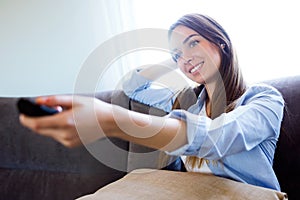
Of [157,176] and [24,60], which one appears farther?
[24,60]

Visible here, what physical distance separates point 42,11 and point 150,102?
0.83m

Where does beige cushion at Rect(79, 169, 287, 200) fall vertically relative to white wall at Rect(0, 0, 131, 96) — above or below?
below

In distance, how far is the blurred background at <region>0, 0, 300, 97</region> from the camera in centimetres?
138

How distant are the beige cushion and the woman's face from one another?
284 mm

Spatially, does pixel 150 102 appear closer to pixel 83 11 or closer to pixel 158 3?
pixel 158 3

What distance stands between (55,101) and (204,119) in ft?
1.08

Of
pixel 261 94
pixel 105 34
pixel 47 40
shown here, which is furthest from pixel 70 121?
pixel 47 40

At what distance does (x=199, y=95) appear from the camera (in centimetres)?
113

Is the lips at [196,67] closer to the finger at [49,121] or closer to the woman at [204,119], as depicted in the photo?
the woman at [204,119]

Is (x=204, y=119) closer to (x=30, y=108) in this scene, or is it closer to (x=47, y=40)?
(x=30, y=108)

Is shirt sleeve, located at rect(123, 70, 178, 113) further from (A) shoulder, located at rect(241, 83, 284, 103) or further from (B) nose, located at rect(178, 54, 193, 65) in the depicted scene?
(A) shoulder, located at rect(241, 83, 284, 103)

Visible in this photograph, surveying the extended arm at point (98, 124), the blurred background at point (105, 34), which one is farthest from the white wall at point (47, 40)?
the extended arm at point (98, 124)

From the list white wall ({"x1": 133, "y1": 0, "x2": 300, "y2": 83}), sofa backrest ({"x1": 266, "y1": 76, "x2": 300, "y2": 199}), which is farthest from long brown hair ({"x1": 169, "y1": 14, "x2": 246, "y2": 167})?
white wall ({"x1": 133, "y1": 0, "x2": 300, "y2": 83})

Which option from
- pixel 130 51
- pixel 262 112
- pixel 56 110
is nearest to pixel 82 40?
pixel 130 51
